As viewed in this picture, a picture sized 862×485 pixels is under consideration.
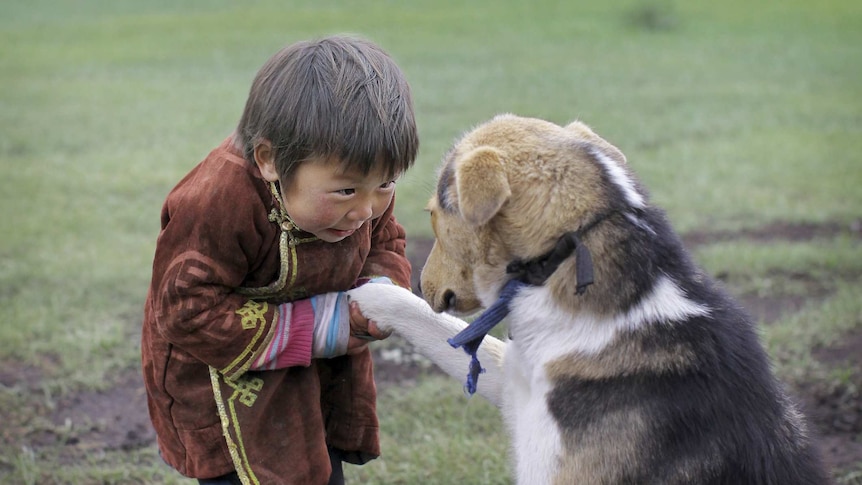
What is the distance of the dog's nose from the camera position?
3605mm

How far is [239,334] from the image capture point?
3.50 m

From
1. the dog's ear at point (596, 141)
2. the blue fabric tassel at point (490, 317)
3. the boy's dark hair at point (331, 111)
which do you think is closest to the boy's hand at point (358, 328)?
the blue fabric tassel at point (490, 317)

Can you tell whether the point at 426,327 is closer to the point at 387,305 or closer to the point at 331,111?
the point at 387,305

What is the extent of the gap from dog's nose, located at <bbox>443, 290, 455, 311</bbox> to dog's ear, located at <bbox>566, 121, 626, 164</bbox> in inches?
28.8

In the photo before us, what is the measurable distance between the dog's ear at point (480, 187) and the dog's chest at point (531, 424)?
1.91 feet

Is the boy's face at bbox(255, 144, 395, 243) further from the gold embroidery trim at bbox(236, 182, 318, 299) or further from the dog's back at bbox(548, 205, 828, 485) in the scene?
the dog's back at bbox(548, 205, 828, 485)

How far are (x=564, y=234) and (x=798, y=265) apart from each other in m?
5.27

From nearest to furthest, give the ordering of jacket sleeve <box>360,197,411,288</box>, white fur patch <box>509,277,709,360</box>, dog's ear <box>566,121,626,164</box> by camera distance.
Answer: white fur patch <box>509,277,709,360</box>, dog's ear <box>566,121,626,164</box>, jacket sleeve <box>360,197,411,288</box>

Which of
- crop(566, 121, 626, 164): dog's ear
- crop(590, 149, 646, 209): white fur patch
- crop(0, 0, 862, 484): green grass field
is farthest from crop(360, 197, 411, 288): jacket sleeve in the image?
crop(0, 0, 862, 484): green grass field

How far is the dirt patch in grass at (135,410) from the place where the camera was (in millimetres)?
5426

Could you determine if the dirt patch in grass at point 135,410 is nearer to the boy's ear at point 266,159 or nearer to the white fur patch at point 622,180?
the white fur patch at point 622,180

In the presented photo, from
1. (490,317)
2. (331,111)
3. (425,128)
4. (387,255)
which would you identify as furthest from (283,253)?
(425,128)

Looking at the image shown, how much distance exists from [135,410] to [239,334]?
8.92ft

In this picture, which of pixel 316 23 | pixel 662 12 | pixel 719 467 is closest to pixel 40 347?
pixel 719 467
